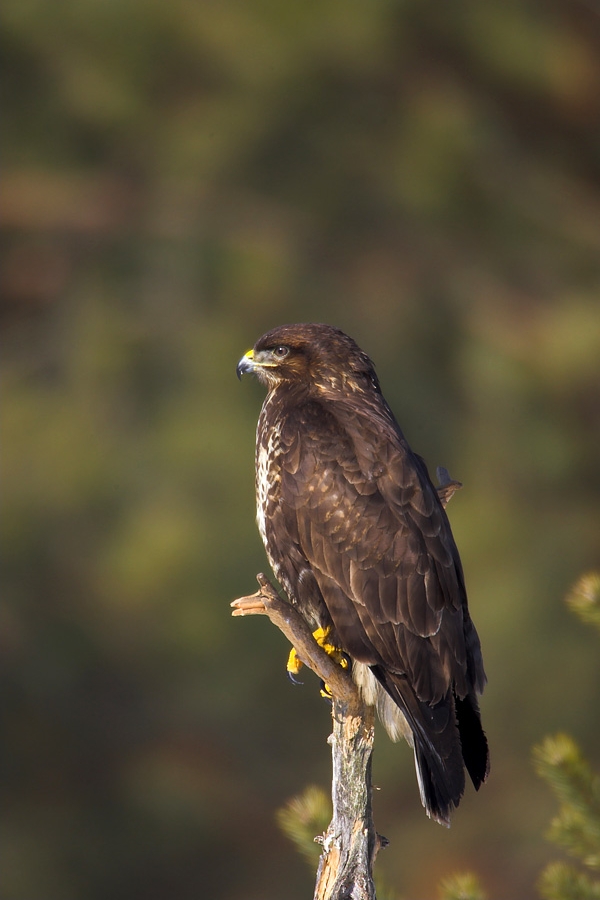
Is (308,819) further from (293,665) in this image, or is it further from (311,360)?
(311,360)

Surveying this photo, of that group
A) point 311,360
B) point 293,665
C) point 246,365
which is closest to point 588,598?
point 293,665

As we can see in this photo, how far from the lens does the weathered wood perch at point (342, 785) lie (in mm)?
2564

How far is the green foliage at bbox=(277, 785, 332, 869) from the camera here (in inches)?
112

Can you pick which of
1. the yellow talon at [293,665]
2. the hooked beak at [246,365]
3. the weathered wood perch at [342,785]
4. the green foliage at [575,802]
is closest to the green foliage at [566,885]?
the green foliage at [575,802]

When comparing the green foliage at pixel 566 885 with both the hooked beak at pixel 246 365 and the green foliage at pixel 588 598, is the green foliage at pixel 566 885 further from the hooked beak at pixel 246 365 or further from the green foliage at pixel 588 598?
the hooked beak at pixel 246 365

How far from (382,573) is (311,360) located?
0.75 metres

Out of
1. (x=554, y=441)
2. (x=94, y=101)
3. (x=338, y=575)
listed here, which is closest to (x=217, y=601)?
(x=554, y=441)

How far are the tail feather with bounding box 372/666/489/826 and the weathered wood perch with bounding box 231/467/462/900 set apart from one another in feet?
0.37

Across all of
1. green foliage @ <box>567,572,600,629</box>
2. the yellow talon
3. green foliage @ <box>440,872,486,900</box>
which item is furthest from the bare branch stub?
green foliage @ <box>567,572,600,629</box>

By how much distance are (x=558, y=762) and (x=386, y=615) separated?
0.54 m

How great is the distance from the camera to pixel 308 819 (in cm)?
285

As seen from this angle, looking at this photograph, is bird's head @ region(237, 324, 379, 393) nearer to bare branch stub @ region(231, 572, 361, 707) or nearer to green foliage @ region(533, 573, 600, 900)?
bare branch stub @ region(231, 572, 361, 707)

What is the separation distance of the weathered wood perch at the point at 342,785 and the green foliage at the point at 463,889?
234 mm

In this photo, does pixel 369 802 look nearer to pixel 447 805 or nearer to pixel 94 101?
pixel 447 805
